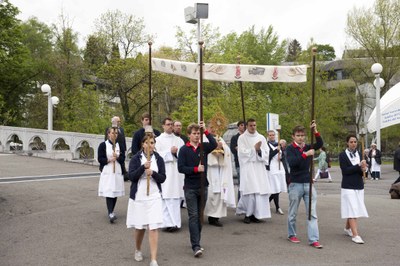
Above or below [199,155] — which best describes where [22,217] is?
below

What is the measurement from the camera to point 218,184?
30.4ft

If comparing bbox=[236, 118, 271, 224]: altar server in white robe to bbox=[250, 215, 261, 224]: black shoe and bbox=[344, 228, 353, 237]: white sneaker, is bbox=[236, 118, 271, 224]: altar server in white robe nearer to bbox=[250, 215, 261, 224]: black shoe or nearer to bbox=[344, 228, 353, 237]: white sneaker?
bbox=[250, 215, 261, 224]: black shoe

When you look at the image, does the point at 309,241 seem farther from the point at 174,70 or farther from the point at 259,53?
the point at 259,53

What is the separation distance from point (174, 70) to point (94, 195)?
5.01 metres

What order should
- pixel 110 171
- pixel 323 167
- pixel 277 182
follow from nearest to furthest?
pixel 110 171 → pixel 277 182 → pixel 323 167

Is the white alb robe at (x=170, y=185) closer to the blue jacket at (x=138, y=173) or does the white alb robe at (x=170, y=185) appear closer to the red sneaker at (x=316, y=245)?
the blue jacket at (x=138, y=173)

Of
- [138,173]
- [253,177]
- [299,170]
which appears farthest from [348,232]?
[138,173]

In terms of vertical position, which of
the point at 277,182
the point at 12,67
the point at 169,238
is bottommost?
the point at 169,238

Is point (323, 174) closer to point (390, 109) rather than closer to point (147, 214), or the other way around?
point (390, 109)

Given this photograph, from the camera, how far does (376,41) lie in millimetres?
43594

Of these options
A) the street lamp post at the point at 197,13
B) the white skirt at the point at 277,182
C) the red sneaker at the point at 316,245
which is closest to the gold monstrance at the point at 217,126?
the white skirt at the point at 277,182

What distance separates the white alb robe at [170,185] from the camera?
28.3 ft

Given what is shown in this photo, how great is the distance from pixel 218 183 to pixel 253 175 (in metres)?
0.80

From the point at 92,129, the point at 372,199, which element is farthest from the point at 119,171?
the point at 92,129
